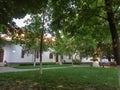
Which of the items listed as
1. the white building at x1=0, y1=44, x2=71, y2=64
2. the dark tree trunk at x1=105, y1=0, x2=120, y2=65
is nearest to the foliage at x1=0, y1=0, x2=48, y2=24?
the dark tree trunk at x1=105, y1=0, x2=120, y2=65

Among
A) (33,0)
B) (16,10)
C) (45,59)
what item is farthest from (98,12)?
(45,59)

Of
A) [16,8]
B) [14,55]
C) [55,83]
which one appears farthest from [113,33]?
[14,55]

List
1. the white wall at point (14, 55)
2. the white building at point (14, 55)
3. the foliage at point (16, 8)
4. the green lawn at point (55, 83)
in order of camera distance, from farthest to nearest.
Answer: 1. the white wall at point (14, 55)
2. the white building at point (14, 55)
3. the green lawn at point (55, 83)
4. the foliage at point (16, 8)

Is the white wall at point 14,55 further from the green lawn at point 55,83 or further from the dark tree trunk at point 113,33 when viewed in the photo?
the dark tree trunk at point 113,33

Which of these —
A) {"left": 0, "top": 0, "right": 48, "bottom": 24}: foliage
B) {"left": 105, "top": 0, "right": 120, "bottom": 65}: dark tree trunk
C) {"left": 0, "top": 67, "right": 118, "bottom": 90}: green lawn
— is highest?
{"left": 0, "top": 0, "right": 48, "bottom": 24}: foliage

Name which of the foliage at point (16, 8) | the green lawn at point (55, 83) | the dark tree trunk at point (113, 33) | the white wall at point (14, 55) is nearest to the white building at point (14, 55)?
the white wall at point (14, 55)

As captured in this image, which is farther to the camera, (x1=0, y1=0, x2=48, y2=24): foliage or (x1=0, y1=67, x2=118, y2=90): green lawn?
(x1=0, y1=67, x2=118, y2=90): green lawn

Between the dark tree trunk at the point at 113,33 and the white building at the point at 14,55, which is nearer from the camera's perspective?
the dark tree trunk at the point at 113,33

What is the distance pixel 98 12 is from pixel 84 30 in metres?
1.99

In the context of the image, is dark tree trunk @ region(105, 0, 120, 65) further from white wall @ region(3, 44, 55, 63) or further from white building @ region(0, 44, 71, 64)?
white wall @ region(3, 44, 55, 63)

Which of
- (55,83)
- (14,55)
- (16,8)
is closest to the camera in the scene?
(16,8)

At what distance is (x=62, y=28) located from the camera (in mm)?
12453

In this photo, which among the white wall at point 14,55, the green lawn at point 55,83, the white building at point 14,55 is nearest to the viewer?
the green lawn at point 55,83

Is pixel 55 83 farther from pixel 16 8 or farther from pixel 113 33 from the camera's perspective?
pixel 16 8
